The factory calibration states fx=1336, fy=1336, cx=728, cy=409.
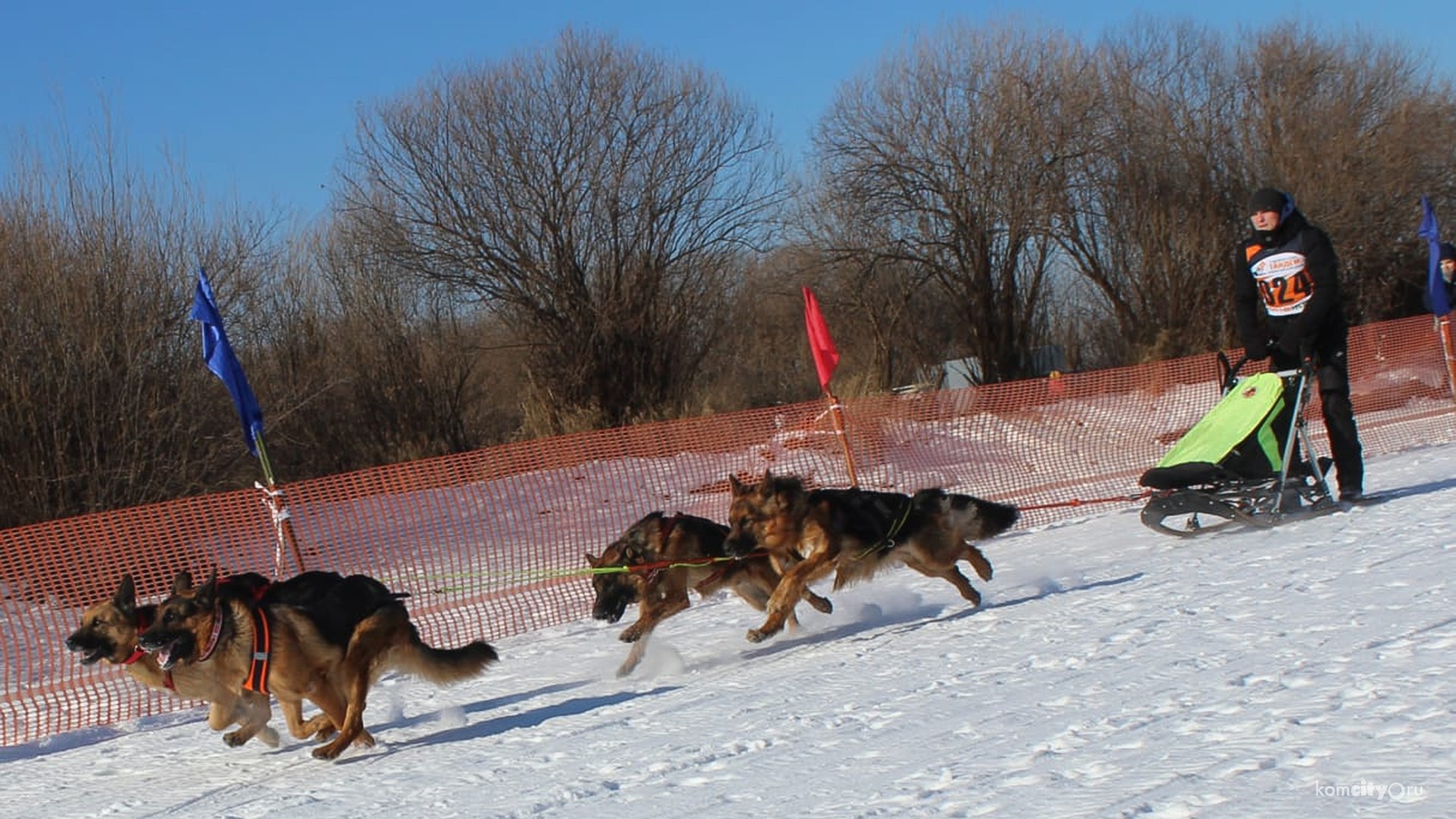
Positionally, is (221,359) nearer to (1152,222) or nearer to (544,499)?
(544,499)

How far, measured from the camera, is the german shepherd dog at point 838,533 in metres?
7.46

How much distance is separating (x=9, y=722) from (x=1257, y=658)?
7017 mm

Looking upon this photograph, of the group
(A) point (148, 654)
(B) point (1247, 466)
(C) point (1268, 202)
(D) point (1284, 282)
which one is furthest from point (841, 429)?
(A) point (148, 654)

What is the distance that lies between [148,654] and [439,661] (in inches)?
54.6

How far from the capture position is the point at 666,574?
25.1 ft

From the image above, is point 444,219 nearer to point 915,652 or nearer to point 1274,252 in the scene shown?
point 1274,252

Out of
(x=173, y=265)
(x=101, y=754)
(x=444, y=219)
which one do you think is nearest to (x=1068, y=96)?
(x=444, y=219)

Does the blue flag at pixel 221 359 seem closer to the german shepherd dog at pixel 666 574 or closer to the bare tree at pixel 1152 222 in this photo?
the german shepherd dog at pixel 666 574

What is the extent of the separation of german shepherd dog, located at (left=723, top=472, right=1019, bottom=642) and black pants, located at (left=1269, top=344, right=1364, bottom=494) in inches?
118

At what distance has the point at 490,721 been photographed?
6340 millimetres

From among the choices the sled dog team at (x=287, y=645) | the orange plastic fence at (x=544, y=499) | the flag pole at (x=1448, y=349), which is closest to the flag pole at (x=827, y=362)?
the orange plastic fence at (x=544, y=499)

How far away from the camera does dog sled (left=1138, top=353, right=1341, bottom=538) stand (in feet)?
28.1

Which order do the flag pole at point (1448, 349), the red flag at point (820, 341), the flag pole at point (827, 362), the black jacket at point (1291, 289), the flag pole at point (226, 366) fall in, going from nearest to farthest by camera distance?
the black jacket at point (1291, 289)
the flag pole at point (226, 366)
the flag pole at point (827, 362)
the red flag at point (820, 341)
the flag pole at point (1448, 349)

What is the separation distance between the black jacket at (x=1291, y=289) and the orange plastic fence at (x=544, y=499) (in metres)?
1.97
